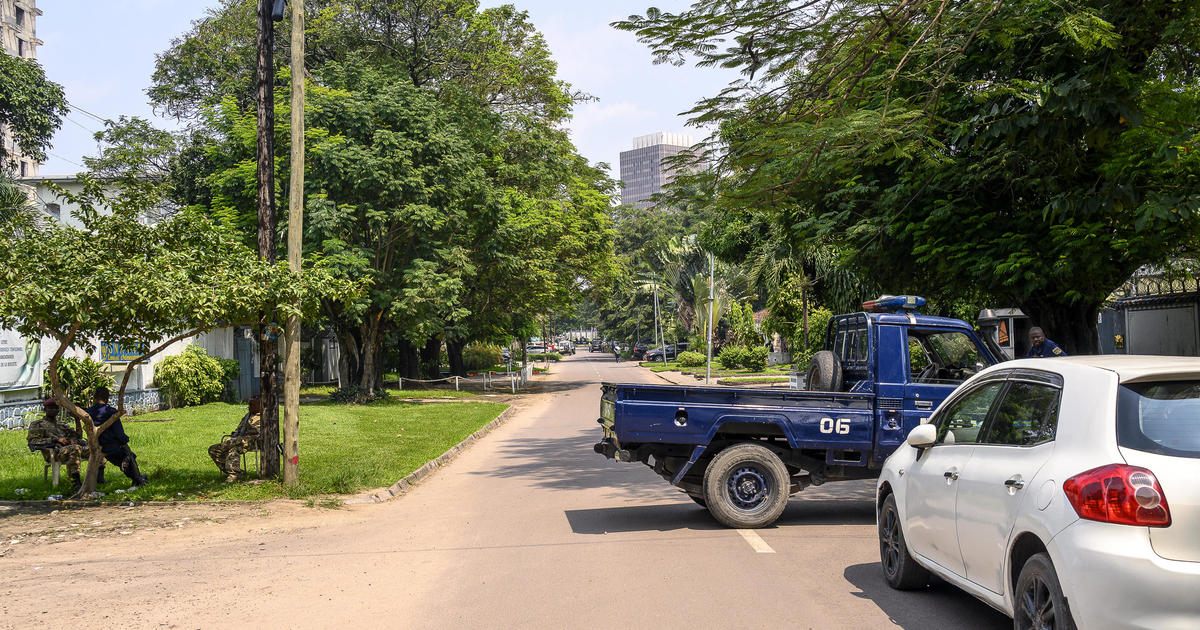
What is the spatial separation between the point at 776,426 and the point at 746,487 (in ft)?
2.26

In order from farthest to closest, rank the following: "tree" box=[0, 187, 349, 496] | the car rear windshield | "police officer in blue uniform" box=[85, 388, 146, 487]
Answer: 1. "police officer in blue uniform" box=[85, 388, 146, 487]
2. "tree" box=[0, 187, 349, 496]
3. the car rear windshield

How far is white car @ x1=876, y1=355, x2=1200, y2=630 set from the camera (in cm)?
385

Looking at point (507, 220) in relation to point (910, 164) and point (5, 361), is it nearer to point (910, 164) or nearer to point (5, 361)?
point (5, 361)

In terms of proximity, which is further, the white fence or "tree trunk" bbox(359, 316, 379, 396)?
the white fence

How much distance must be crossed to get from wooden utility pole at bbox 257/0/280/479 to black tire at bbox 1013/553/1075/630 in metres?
10.7

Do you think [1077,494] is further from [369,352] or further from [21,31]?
[21,31]

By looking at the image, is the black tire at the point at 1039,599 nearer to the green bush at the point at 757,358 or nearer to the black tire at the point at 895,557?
the black tire at the point at 895,557

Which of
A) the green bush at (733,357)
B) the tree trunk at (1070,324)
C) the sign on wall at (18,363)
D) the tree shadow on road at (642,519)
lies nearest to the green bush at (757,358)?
the green bush at (733,357)

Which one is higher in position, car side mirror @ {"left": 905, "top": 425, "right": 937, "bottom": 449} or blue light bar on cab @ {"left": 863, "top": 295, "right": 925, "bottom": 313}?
blue light bar on cab @ {"left": 863, "top": 295, "right": 925, "bottom": 313}

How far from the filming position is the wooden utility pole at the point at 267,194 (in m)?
13.0

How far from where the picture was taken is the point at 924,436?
19.1 ft

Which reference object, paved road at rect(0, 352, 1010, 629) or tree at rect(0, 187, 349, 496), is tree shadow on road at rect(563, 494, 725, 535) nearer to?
paved road at rect(0, 352, 1010, 629)

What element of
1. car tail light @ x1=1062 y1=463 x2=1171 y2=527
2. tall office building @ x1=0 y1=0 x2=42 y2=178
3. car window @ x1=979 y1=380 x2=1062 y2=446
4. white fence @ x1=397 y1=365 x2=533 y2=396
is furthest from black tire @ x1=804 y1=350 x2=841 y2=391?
tall office building @ x1=0 y1=0 x2=42 y2=178

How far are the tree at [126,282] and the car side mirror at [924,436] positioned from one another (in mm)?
8311
